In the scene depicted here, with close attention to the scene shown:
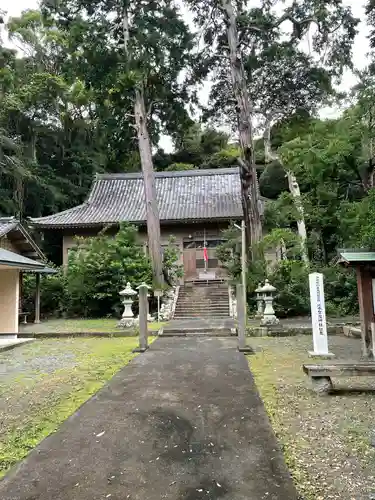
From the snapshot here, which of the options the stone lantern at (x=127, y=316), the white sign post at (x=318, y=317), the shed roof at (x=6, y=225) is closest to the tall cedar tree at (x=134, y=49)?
the stone lantern at (x=127, y=316)

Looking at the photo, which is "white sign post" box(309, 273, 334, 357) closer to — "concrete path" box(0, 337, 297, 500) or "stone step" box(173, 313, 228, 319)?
"concrete path" box(0, 337, 297, 500)

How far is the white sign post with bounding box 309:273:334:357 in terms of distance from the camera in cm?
667

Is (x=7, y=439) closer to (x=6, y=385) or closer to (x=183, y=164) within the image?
(x=6, y=385)

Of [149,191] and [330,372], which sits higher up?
[149,191]

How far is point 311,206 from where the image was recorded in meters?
15.6

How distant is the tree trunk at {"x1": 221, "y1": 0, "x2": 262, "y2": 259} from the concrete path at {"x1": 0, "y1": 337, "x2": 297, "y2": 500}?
10355mm

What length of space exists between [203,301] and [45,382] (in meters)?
10.6

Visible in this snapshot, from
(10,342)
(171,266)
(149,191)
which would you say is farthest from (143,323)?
(149,191)

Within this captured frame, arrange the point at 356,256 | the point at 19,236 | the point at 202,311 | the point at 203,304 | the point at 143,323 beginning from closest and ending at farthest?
the point at 356,256 < the point at 143,323 < the point at 19,236 < the point at 202,311 < the point at 203,304

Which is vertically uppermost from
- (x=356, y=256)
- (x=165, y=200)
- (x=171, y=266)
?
(x=165, y=200)

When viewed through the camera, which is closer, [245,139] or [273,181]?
[245,139]

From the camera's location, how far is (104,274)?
14281 millimetres

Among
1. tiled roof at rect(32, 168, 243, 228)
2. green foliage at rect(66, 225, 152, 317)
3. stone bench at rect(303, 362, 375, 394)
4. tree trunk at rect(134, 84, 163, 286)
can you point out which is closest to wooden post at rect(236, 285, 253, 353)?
stone bench at rect(303, 362, 375, 394)

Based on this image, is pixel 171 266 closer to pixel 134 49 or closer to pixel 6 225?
pixel 6 225
